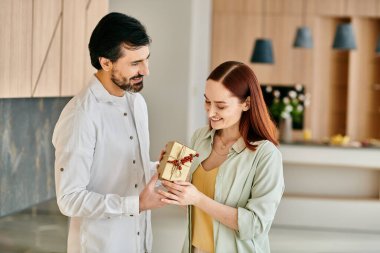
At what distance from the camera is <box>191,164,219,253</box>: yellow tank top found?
2771 mm

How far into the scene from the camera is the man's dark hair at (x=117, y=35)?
111 inches

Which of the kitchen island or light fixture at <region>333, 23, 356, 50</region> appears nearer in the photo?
the kitchen island

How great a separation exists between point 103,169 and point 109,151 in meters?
0.08

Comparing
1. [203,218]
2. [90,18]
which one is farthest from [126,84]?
[90,18]

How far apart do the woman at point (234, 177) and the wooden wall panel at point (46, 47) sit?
1514 mm

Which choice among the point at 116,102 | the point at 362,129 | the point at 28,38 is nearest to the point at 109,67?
the point at 116,102

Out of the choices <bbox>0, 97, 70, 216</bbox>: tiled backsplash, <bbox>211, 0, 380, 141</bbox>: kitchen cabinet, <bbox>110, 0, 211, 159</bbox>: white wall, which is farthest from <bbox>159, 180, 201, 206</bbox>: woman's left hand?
<bbox>211, 0, 380, 141</bbox>: kitchen cabinet

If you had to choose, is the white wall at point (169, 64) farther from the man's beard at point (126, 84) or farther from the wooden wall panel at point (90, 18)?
the man's beard at point (126, 84)

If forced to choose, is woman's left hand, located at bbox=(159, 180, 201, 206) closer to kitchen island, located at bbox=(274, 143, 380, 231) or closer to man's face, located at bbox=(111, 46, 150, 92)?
man's face, located at bbox=(111, 46, 150, 92)

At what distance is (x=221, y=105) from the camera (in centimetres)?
272

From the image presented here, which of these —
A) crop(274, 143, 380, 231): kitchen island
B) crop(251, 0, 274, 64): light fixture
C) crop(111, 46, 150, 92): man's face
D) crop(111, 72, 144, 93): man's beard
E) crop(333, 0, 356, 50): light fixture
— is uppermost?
crop(333, 0, 356, 50): light fixture

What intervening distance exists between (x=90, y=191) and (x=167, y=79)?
6537mm

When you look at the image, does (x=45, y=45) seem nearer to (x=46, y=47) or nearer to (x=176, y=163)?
(x=46, y=47)

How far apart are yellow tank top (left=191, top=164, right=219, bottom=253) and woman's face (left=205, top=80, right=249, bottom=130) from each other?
0.19 metres
